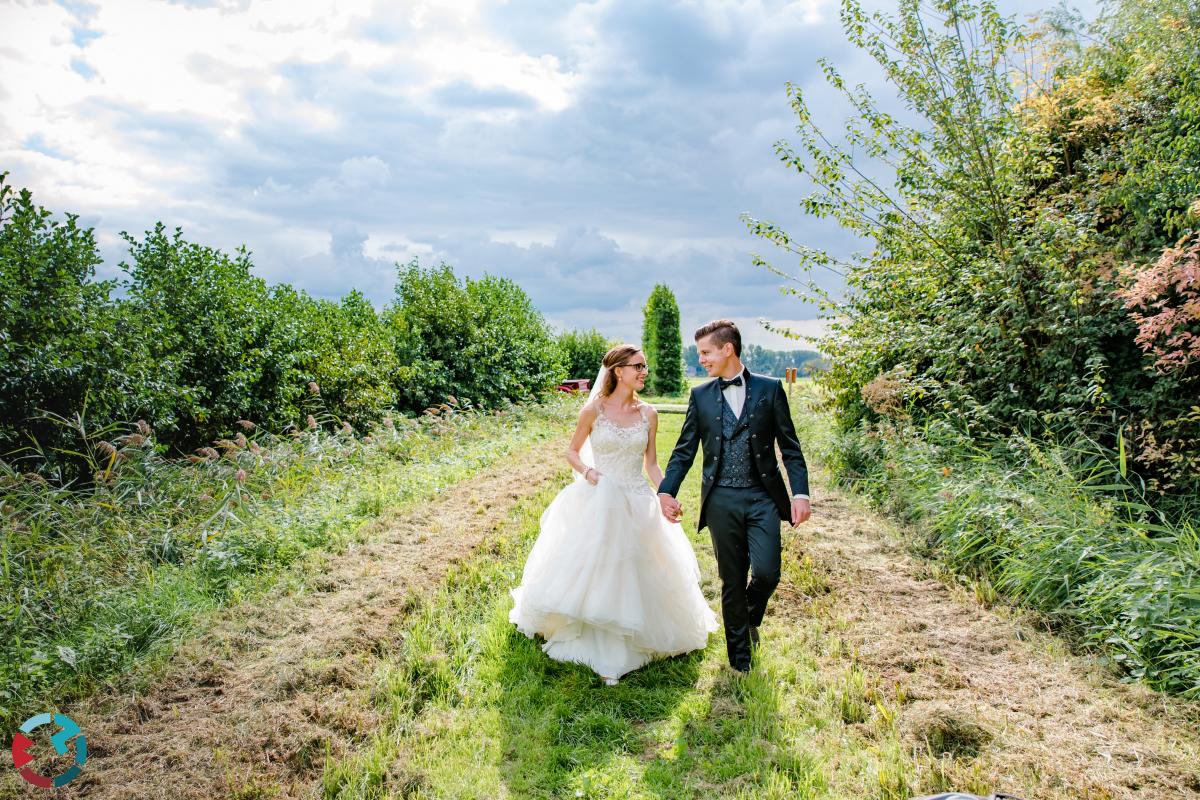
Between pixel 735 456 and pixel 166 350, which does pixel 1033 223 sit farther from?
pixel 166 350

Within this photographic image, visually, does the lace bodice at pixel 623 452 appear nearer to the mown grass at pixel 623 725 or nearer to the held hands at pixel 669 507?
the held hands at pixel 669 507

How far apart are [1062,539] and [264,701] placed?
5.73 meters

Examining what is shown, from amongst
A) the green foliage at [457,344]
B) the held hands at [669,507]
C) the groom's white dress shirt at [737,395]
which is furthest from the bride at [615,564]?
the green foliage at [457,344]

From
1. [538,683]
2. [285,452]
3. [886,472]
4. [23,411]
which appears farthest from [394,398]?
[538,683]

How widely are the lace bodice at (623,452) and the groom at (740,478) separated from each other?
41 centimetres

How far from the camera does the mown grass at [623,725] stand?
346 centimetres

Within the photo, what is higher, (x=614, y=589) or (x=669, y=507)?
(x=669, y=507)

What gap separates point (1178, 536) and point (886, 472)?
3.57 m

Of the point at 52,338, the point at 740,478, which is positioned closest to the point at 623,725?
the point at 740,478

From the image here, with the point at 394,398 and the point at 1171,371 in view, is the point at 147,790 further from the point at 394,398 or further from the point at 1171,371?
the point at 394,398

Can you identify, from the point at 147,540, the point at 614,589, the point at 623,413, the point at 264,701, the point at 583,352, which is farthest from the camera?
the point at 583,352

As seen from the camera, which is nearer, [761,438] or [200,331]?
[761,438]

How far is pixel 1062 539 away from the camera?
18.1 ft

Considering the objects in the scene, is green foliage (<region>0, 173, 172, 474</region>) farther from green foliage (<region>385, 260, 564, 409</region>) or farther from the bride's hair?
green foliage (<region>385, 260, 564, 409</region>)
